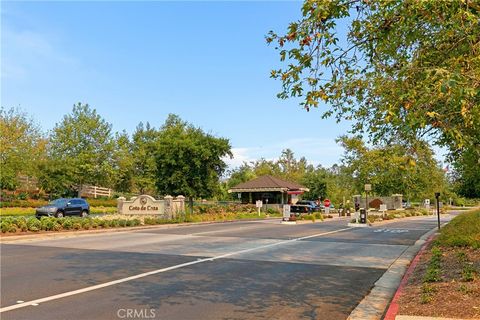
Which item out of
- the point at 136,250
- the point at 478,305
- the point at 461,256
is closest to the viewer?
the point at 478,305

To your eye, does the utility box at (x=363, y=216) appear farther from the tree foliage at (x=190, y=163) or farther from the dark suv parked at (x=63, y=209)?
the dark suv parked at (x=63, y=209)

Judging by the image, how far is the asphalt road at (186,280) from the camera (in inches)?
277

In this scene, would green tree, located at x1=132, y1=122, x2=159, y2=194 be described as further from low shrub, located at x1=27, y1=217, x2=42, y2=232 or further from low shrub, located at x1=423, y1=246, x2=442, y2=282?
low shrub, located at x1=423, y1=246, x2=442, y2=282

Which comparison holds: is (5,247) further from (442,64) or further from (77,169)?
(77,169)

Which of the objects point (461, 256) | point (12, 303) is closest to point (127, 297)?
point (12, 303)

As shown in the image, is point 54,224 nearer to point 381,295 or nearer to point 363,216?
point 381,295

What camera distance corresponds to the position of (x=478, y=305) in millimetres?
6383

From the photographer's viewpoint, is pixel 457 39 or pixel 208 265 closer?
pixel 457 39

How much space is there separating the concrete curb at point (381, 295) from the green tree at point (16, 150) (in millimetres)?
41777

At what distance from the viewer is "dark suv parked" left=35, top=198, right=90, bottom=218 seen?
29994 mm

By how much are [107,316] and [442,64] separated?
637 cm

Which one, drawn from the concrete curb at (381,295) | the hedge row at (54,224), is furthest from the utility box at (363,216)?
the concrete curb at (381,295)

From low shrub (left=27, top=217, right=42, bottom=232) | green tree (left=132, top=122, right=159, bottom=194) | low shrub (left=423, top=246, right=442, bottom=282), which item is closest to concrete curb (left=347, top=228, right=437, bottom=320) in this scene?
low shrub (left=423, top=246, right=442, bottom=282)

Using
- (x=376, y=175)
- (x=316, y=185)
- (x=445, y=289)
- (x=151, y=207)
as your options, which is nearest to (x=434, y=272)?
(x=445, y=289)
